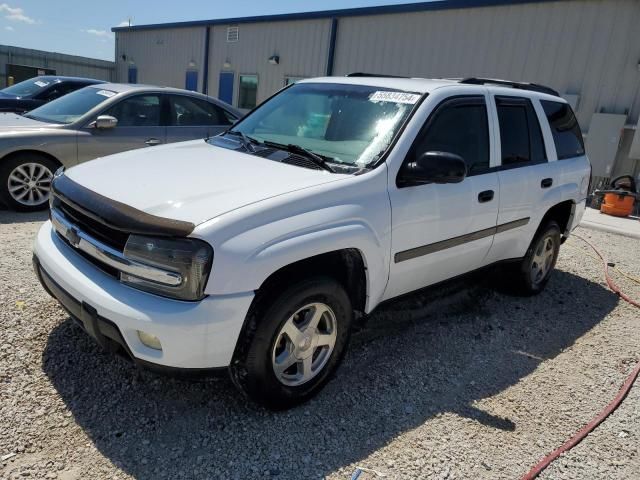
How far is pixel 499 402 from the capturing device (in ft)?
10.4

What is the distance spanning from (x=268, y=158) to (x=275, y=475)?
71.7 inches

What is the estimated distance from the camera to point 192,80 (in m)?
20.7

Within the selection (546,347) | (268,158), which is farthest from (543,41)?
(268,158)

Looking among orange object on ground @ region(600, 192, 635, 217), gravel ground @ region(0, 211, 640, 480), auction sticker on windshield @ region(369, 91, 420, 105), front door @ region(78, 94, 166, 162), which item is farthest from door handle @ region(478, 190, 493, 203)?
orange object on ground @ region(600, 192, 635, 217)

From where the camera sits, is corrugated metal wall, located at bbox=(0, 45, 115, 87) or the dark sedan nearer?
the dark sedan

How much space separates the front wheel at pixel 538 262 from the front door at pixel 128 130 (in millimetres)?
4432

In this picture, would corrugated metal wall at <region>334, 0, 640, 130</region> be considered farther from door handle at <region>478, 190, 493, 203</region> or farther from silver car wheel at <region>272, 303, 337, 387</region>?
silver car wheel at <region>272, 303, 337, 387</region>

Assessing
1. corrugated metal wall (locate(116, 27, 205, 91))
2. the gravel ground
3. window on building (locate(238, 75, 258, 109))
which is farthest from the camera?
corrugated metal wall (locate(116, 27, 205, 91))

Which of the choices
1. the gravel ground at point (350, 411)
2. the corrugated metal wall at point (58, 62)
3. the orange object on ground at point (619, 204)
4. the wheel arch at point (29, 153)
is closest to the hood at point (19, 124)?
the wheel arch at point (29, 153)

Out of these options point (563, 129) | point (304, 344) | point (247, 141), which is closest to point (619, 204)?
point (563, 129)

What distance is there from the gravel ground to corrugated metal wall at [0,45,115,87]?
22.3m

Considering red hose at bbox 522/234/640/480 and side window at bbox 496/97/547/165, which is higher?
side window at bbox 496/97/547/165

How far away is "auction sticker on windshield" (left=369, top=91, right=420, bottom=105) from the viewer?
3346 millimetres

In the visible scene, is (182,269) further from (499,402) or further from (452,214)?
(499,402)
